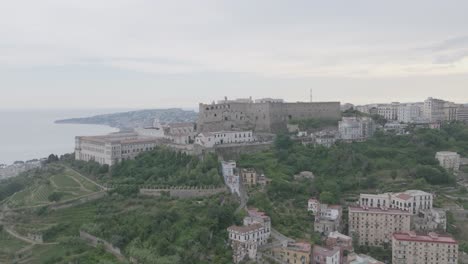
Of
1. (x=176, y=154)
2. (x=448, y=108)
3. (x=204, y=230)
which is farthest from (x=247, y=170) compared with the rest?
(x=448, y=108)

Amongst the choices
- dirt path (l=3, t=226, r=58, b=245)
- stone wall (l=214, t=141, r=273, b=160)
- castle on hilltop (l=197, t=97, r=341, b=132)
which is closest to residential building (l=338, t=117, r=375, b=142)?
castle on hilltop (l=197, t=97, r=341, b=132)

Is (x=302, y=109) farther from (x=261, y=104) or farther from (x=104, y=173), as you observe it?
(x=104, y=173)

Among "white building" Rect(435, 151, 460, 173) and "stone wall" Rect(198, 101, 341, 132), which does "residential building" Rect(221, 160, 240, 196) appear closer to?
"stone wall" Rect(198, 101, 341, 132)

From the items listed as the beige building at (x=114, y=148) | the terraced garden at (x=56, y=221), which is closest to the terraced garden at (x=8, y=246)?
the terraced garden at (x=56, y=221)

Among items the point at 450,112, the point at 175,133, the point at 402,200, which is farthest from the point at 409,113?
the point at 175,133

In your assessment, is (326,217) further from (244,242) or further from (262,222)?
(244,242)

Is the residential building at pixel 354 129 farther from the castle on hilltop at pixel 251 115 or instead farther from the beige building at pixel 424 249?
the beige building at pixel 424 249
